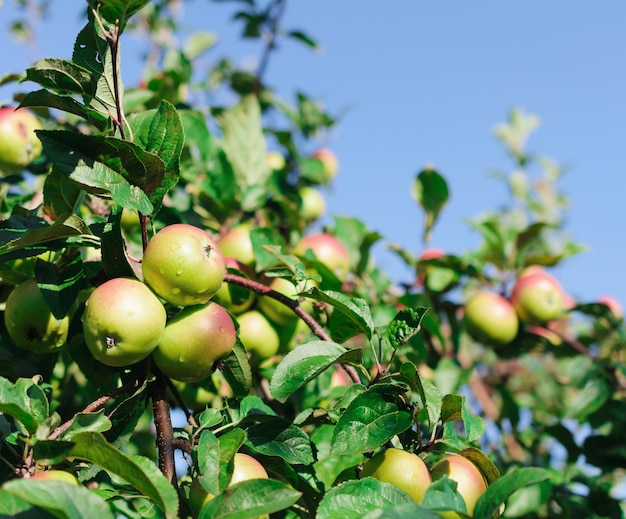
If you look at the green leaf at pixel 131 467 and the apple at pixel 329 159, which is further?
the apple at pixel 329 159

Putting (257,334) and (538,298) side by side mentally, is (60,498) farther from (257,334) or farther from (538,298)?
(538,298)

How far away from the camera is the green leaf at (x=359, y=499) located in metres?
0.97

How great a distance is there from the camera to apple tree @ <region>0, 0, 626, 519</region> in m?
0.99

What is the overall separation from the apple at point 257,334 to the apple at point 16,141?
2.94ft

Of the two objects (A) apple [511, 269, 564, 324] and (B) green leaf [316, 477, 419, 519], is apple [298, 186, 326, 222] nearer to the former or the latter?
(A) apple [511, 269, 564, 324]

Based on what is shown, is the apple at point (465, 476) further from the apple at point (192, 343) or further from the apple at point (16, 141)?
the apple at point (16, 141)

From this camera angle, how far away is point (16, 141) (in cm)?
200

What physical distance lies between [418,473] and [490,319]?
4.76 ft

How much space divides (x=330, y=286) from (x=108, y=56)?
81cm

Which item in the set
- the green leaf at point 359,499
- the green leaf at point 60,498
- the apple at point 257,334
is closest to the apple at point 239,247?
the apple at point 257,334

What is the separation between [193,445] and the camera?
1130 millimetres

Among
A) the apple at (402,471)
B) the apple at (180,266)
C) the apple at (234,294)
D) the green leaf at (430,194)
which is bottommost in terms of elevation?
the apple at (402,471)

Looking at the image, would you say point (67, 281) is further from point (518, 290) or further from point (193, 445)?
point (518, 290)

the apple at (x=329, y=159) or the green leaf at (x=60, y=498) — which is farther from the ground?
the apple at (x=329, y=159)
